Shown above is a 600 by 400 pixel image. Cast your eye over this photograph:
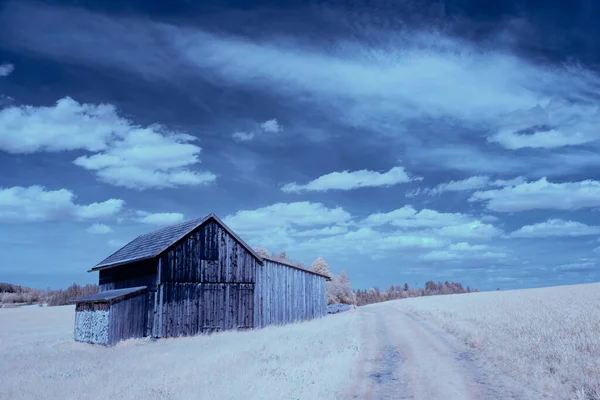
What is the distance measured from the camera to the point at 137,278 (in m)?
32.3

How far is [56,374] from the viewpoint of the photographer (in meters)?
16.7

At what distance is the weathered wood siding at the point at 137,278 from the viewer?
2948 cm

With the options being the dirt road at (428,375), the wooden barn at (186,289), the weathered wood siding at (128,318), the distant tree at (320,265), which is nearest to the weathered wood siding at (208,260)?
the wooden barn at (186,289)

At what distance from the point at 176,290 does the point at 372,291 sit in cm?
10822

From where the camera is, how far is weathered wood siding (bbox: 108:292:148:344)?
91.8 ft

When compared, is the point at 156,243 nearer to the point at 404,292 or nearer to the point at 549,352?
the point at 549,352

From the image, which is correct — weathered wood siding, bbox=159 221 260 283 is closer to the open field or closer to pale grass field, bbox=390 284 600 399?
the open field

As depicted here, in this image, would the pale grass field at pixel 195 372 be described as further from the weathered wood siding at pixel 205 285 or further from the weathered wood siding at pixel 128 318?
the weathered wood siding at pixel 205 285

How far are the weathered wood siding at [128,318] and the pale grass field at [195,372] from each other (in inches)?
140

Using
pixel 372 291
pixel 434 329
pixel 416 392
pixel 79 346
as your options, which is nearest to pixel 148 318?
pixel 79 346

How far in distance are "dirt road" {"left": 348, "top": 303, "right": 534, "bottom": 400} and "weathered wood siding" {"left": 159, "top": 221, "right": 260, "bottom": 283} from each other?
15.2m

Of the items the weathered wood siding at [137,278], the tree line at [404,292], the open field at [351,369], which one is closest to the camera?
the open field at [351,369]

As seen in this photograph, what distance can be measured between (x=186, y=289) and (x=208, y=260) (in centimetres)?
254

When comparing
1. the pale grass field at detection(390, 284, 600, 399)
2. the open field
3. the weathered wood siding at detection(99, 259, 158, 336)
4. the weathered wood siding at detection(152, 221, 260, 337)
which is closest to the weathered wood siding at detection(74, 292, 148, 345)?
the weathered wood siding at detection(99, 259, 158, 336)
